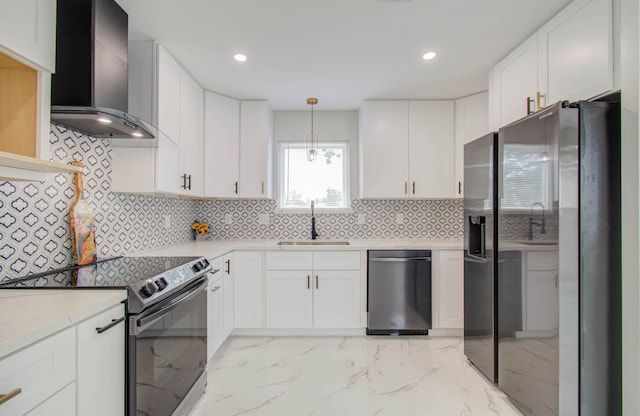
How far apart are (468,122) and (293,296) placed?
2479 mm

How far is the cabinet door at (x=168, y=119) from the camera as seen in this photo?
2092 millimetres

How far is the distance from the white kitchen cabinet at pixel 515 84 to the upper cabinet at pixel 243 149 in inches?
84.0

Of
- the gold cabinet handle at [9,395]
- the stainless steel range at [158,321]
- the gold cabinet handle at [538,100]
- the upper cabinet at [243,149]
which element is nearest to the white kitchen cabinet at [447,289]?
the gold cabinet handle at [538,100]

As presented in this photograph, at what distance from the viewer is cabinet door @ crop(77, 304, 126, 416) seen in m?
1.04

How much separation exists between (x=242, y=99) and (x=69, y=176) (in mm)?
1836

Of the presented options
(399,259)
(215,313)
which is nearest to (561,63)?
(399,259)

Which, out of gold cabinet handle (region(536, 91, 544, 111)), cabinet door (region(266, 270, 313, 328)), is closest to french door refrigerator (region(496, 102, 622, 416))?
gold cabinet handle (region(536, 91, 544, 111))

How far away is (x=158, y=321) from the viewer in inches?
55.4

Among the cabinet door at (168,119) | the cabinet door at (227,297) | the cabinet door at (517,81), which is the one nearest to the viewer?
the cabinet door at (517,81)

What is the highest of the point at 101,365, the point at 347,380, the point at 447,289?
the point at 101,365

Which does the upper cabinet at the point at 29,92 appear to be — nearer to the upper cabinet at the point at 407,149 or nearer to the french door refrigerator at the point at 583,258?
the french door refrigerator at the point at 583,258

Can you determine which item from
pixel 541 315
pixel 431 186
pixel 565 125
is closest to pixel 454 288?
Answer: pixel 431 186

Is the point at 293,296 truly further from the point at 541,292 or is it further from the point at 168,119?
the point at 541,292

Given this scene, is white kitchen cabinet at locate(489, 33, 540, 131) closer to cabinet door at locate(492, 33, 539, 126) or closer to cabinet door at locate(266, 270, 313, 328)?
cabinet door at locate(492, 33, 539, 126)
